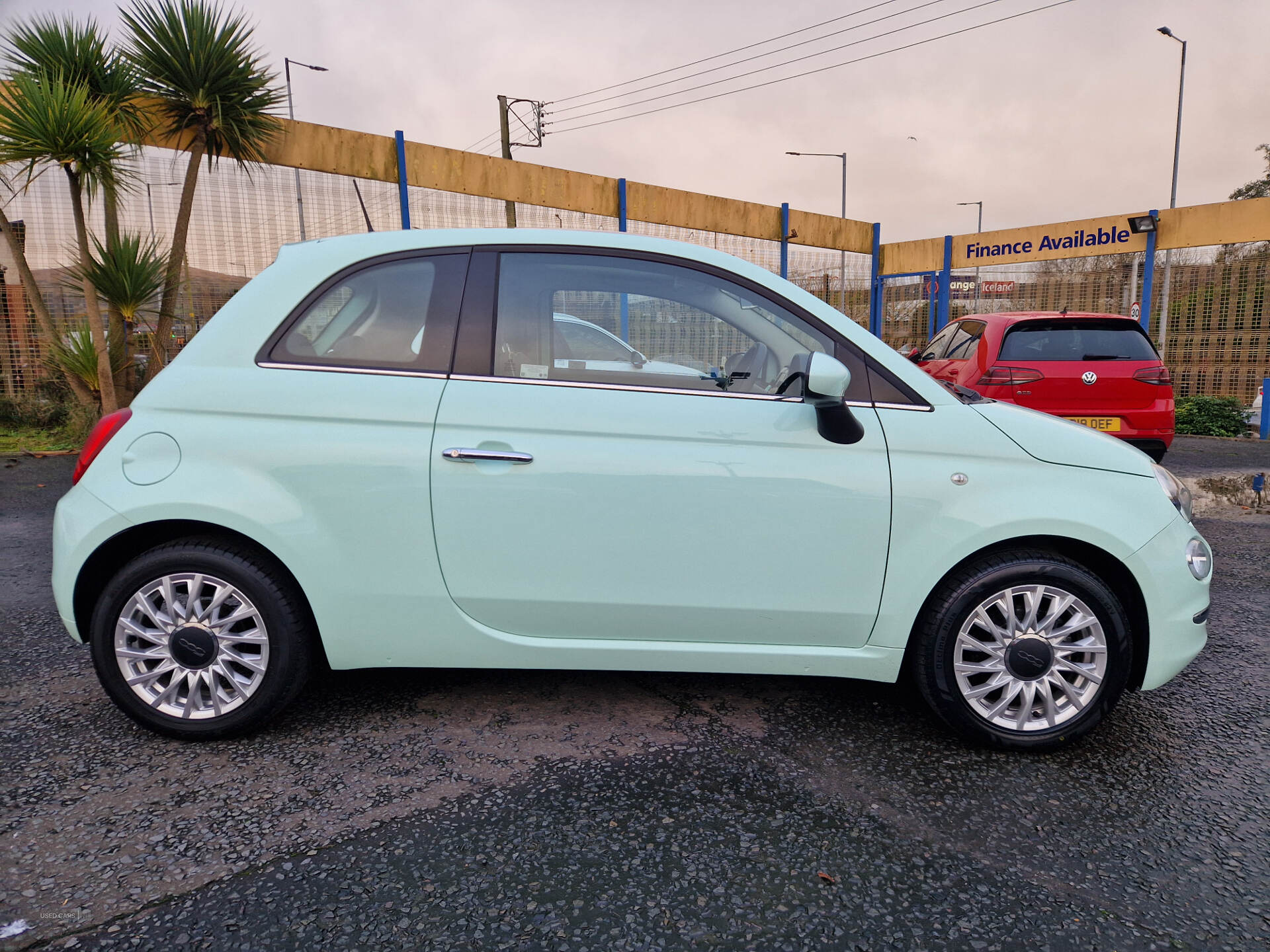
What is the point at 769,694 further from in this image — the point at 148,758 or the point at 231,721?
the point at 148,758

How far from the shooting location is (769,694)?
312cm

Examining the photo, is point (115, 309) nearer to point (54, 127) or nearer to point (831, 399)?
point (54, 127)

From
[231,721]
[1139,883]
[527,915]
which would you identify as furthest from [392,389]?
[1139,883]

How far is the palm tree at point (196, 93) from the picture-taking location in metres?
8.28

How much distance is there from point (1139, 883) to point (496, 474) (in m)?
2.05

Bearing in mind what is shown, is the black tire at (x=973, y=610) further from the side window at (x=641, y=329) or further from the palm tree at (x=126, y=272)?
the palm tree at (x=126, y=272)

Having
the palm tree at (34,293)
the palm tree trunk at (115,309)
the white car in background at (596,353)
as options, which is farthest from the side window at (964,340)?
the palm tree at (34,293)

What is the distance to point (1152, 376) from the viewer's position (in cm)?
677

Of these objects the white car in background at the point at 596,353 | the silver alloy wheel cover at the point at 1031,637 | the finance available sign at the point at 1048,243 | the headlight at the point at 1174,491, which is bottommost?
the silver alloy wheel cover at the point at 1031,637

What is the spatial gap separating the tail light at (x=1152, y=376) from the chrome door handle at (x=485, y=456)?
245 inches

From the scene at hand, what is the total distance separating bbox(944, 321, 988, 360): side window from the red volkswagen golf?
0.31 meters

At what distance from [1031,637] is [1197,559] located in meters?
0.63

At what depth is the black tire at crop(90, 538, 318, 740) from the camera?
2592 millimetres

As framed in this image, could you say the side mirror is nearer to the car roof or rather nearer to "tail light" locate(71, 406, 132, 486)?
"tail light" locate(71, 406, 132, 486)
